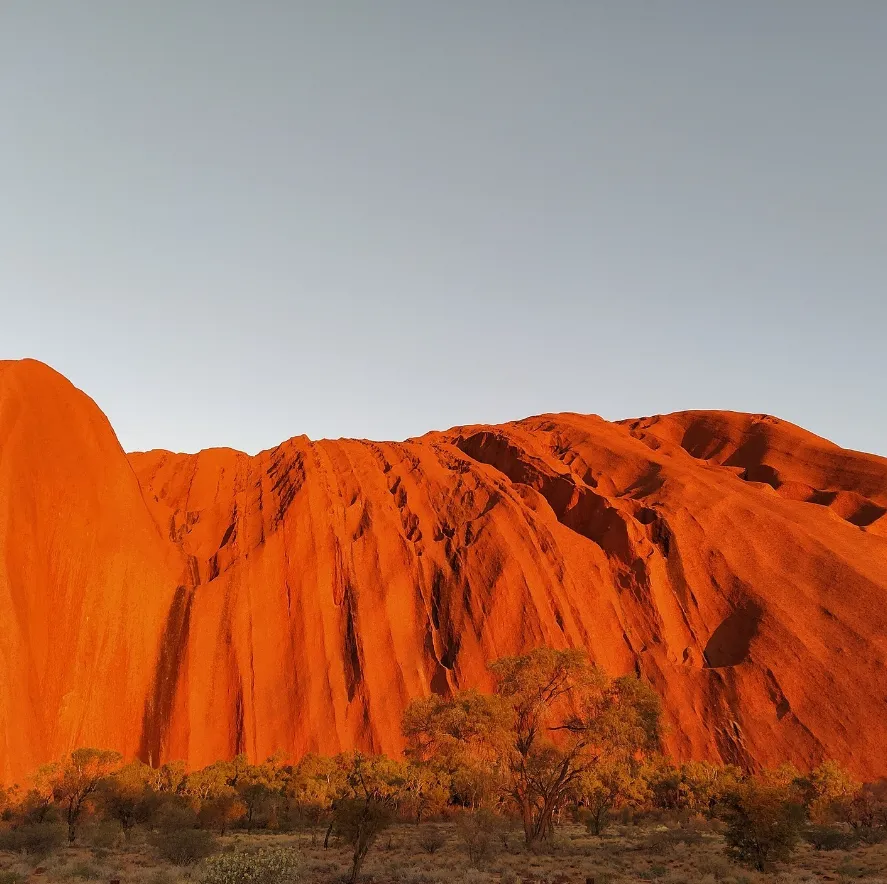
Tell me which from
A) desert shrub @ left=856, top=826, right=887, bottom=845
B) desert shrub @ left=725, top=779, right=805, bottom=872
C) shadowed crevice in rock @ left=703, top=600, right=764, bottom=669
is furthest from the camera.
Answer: shadowed crevice in rock @ left=703, top=600, right=764, bottom=669

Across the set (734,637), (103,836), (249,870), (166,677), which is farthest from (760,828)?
(166,677)

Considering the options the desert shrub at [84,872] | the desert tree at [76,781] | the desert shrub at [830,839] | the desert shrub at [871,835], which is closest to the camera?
the desert shrub at [84,872]

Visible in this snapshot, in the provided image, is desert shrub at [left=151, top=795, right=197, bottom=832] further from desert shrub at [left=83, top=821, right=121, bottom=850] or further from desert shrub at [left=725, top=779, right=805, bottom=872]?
desert shrub at [left=725, top=779, right=805, bottom=872]

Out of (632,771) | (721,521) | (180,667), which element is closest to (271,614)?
(180,667)

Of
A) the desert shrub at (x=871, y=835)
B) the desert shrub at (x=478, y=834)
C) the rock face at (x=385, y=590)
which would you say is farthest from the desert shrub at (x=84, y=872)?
the desert shrub at (x=871, y=835)

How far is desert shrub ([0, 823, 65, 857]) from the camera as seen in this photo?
3094 cm

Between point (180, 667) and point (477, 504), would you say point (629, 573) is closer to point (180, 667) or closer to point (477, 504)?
point (477, 504)

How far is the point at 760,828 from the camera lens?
25750 mm

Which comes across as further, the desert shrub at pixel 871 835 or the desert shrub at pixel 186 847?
the desert shrub at pixel 871 835

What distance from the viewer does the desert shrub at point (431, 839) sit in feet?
114

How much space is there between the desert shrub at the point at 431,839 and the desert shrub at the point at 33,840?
17.3 metres

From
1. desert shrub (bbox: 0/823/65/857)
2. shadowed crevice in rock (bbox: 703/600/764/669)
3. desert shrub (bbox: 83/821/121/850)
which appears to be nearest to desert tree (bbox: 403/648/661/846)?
desert shrub (bbox: 83/821/121/850)

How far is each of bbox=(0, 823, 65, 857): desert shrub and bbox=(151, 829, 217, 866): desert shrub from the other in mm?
5022

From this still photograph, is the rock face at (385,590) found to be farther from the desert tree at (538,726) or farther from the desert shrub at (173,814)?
the desert tree at (538,726)
